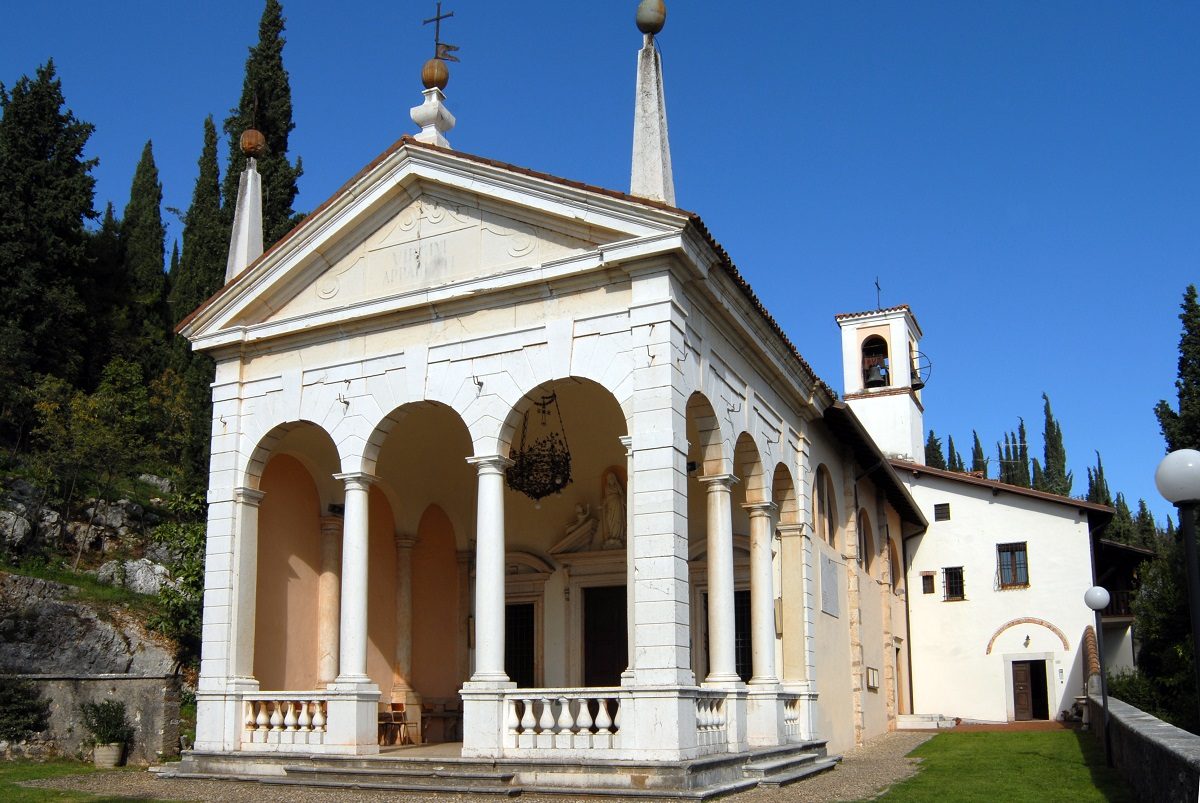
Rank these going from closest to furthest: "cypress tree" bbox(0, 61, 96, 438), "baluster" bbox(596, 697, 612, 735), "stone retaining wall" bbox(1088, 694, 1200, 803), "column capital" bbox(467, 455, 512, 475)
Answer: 1. "stone retaining wall" bbox(1088, 694, 1200, 803)
2. "baluster" bbox(596, 697, 612, 735)
3. "column capital" bbox(467, 455, 512, 475)
4. "cypress tree" bbox(0, 61, 96, 438)

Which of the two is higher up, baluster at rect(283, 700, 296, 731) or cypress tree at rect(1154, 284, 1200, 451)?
cypress tree at rect(1154, 284, 1200, 451)

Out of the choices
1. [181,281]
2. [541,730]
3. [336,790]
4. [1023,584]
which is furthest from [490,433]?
[181,281]

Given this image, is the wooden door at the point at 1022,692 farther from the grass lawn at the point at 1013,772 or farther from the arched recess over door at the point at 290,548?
the arched recess over door at the point at 290,548

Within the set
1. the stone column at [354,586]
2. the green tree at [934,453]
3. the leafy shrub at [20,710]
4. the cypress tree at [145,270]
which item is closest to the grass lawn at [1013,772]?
the stone column at [354,586]

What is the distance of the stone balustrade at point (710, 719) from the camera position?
39.9ft

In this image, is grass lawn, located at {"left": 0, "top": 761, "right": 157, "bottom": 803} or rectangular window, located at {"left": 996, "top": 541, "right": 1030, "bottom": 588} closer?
grass lawn, located at {"left": 0, "top": 761, "right": 157, "bottom": 803}

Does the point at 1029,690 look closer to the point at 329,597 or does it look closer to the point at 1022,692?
the point at 1022,692

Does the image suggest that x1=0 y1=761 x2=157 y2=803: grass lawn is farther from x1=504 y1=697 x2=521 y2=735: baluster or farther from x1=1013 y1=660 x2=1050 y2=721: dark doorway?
x1=1013 y1=660 x2=1050 y2=721: dark doorway

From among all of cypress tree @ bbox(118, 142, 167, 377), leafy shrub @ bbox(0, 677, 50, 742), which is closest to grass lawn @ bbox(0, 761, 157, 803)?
leafy shrub @ bbox(0, 677, 50, 742)

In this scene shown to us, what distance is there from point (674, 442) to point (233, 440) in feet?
21.3

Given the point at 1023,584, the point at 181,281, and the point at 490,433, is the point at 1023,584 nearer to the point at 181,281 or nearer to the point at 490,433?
the point at 490,433

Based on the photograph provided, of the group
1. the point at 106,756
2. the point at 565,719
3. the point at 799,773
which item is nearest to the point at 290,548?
the point at 106,756

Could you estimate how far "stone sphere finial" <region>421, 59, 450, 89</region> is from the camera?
15.6 metres

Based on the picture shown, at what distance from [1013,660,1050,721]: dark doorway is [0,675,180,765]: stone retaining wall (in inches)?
846
